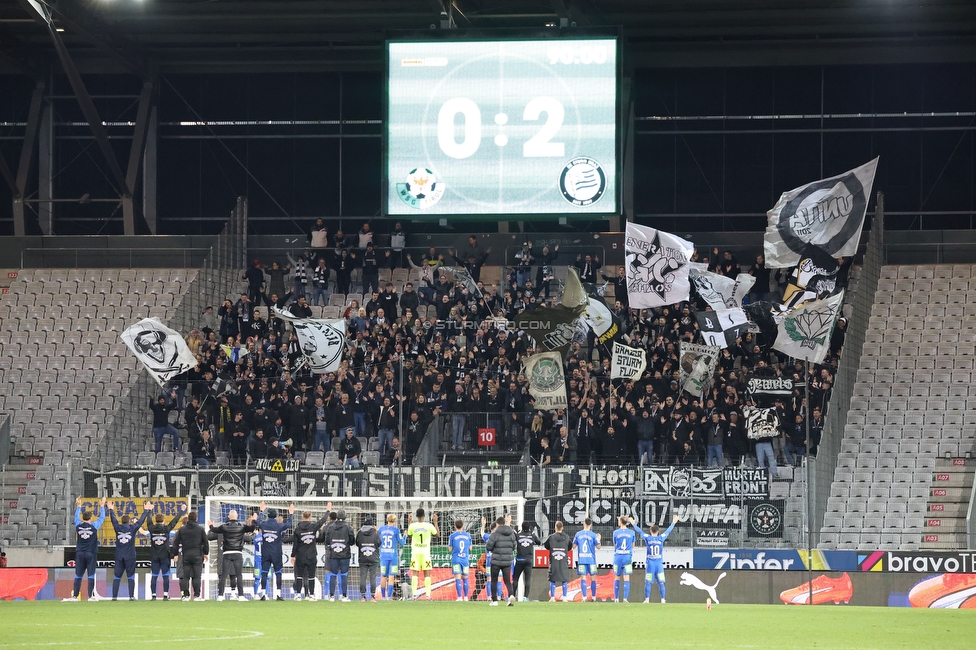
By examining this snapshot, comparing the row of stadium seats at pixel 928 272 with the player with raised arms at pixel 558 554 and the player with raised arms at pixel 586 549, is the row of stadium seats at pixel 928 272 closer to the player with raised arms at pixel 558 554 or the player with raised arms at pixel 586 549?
the player with raised arms at pixel 586 549

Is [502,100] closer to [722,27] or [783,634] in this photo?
[722,27]

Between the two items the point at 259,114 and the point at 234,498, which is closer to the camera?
the point at 234,498

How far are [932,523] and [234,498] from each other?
46.8 feet

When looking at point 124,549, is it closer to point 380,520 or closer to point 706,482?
point 380,520

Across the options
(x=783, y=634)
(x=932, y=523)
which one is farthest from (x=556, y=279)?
(x=783, y=634)

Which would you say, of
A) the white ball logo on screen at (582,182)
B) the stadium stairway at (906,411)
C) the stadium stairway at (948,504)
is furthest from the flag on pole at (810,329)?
the white ball logo on screen at (582,182)

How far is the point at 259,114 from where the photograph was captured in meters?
43.0

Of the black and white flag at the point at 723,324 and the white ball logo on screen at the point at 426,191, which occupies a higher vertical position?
the white ball logo on screen at the point at 426,191

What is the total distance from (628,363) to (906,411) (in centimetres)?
744

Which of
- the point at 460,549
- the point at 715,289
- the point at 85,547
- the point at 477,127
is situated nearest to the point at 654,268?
the point at 715,289

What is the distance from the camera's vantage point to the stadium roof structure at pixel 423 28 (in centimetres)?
3644

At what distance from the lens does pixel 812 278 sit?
3097cm

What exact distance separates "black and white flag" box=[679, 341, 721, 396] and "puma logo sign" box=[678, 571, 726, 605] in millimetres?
4638

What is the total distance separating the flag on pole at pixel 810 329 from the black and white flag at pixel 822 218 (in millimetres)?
1595
